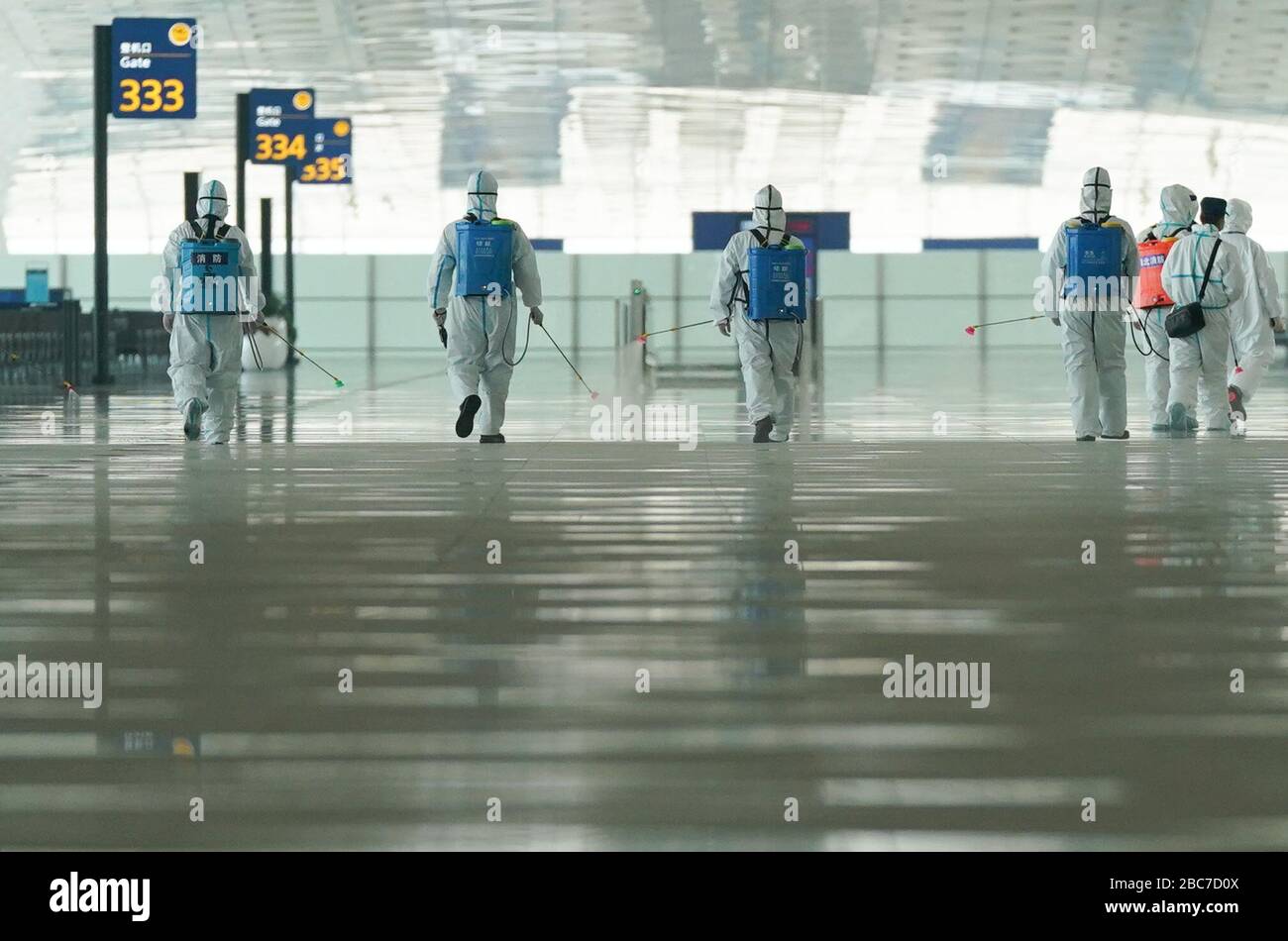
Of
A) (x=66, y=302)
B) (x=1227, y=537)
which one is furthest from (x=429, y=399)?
(x=1227, y=537)

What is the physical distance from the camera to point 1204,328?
14461mm

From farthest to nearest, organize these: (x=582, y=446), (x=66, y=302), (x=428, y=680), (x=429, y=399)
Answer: (x=66, y=302) < (x=429, y=399) < (x=582, y=446) < (x=428, y=680)

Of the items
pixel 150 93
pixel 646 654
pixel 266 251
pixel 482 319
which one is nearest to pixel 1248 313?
pixel 482 319

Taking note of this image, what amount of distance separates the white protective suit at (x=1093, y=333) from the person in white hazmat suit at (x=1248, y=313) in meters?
1.27

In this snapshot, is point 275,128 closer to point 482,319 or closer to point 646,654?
point 482,319

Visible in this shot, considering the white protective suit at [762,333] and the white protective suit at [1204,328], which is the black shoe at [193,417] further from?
the white protective suit at [1204,328]

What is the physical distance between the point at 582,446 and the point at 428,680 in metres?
8.83

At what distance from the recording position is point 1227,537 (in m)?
7.75

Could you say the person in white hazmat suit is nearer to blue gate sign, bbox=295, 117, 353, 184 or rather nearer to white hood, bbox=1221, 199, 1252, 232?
white hood, bbox=1221, 199, 1252, 232

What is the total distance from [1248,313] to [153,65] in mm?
14179

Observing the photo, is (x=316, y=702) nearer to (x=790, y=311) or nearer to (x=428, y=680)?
(x=428, y=680)

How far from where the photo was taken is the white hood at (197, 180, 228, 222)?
13719mm
